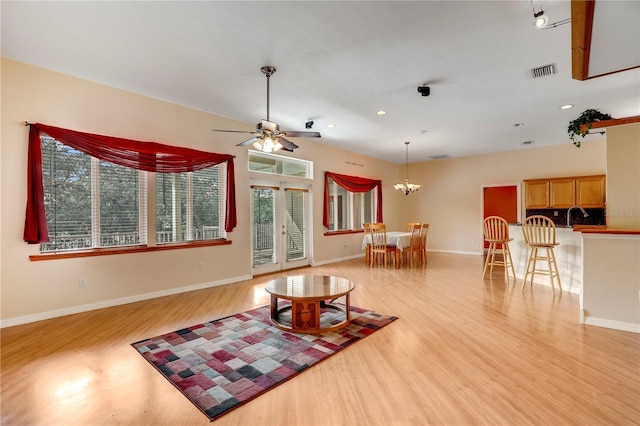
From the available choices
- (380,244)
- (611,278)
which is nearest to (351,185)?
(380,244)

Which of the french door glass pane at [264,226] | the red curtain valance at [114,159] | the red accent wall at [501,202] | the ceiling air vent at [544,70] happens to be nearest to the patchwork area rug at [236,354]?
the red curtain valance at [114,159]

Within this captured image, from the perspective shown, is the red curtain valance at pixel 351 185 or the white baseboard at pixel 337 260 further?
the red curtain valance at pixel 351 185

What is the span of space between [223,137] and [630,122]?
18.0 feet

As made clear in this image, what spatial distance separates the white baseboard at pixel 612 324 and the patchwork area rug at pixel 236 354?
212 cm

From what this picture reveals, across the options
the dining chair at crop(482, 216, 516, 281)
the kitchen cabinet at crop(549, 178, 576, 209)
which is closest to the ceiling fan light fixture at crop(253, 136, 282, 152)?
the dining chair at crop(482, 216, 516, 281)

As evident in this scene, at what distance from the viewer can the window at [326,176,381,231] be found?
7578 millimetres

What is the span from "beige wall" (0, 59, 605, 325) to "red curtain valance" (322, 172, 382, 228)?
0.18m

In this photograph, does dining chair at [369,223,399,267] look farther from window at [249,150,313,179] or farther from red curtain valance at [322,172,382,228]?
window at [249,150,313,179]

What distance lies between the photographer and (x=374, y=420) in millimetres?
1717

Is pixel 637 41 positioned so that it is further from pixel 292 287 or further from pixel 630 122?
pixel 292 287

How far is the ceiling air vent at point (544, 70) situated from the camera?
11.0 ft

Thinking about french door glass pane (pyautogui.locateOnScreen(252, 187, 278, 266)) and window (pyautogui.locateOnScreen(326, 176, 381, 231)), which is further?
window (pyautogui.locateOnScreen(326, 176, 381, 231))

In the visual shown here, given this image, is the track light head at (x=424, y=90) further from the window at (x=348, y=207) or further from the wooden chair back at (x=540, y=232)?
the window at (x=348, y=207)

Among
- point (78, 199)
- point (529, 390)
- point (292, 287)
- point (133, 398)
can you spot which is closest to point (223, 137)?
point (78, 199)
